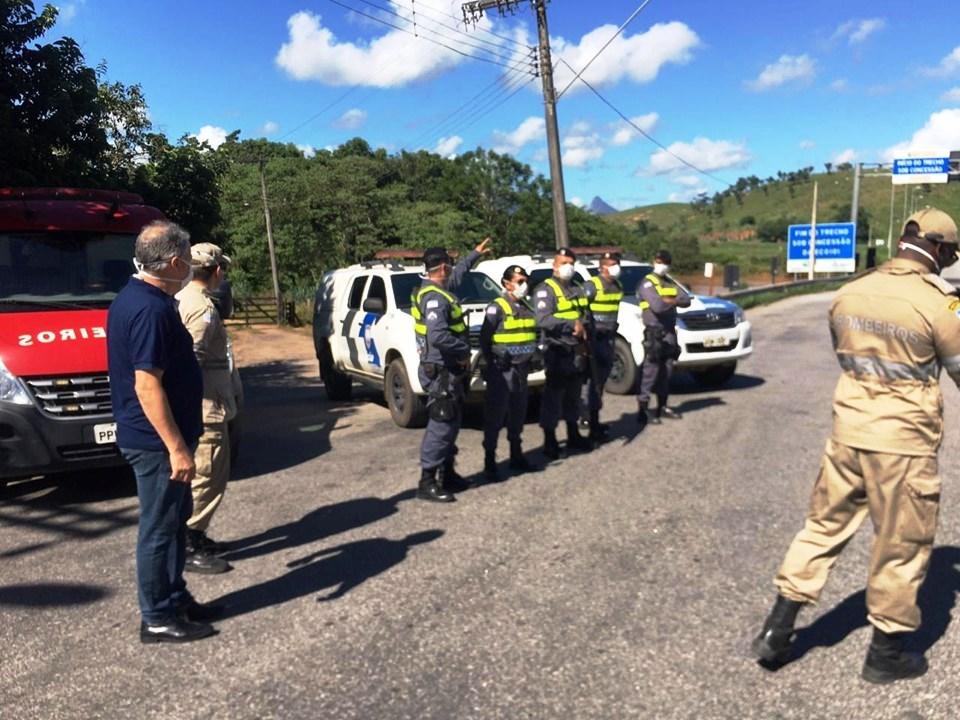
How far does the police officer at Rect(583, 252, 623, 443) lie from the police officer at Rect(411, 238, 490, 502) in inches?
74.9

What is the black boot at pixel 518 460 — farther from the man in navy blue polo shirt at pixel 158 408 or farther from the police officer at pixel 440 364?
the man in navy blue polo shirt at pixel 158 408

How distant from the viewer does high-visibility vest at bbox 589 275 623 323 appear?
8062 mm

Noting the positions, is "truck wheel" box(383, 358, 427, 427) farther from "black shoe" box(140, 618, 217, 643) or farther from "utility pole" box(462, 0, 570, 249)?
"utility pole" box(462, 0, 570, 249)

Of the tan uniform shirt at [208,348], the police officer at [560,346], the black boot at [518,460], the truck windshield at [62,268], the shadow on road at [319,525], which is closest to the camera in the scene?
the tan uniform shirt at [208,348]

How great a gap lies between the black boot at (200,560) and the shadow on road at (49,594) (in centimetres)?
46

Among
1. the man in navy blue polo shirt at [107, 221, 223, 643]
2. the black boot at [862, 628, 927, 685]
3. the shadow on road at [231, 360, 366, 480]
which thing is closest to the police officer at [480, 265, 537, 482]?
the shadow on road at [231, 360, 366, 480]

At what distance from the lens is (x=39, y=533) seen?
5387 mm

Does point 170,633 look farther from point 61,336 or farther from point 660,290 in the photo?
point 660,290

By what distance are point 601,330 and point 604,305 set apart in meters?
0.29

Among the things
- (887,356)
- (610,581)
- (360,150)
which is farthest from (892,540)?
(360,150)

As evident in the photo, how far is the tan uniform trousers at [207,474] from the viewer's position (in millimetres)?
4570

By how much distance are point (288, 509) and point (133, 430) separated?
2428 mm

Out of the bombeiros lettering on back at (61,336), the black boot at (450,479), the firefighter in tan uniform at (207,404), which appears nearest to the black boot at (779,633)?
the firefighter in tan uniform at (207,404)

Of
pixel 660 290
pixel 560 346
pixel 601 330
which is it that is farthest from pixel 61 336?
pixel 660 290
